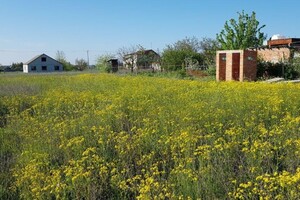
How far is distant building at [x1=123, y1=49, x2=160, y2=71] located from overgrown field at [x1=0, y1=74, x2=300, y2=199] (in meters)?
27.9

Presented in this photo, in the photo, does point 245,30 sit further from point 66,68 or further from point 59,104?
point 66,68

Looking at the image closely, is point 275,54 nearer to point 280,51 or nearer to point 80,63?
point 280,51

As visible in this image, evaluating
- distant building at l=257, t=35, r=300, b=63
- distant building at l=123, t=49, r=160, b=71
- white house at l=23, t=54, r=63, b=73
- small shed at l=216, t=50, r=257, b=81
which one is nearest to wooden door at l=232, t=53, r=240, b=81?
small shed at l=216, t=50, r=257, b=81

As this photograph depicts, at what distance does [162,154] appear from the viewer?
162 inches

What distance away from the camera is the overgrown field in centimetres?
307

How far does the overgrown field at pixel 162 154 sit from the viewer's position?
307 centimetres

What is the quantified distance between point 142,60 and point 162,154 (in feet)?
105

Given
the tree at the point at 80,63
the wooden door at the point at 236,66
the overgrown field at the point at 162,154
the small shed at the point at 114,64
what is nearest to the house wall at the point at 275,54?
the wooden door at the point at 236,66

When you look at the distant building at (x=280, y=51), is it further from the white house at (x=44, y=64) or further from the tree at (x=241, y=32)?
the white house at (x=44, y=64)

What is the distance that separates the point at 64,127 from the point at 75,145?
82 cm

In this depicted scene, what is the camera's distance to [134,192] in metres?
3.35

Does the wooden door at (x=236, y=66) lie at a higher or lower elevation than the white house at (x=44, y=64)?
lower

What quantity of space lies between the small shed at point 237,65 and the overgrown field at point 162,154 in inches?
463

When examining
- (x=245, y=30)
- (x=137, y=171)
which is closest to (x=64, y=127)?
(x=137, y=171)
